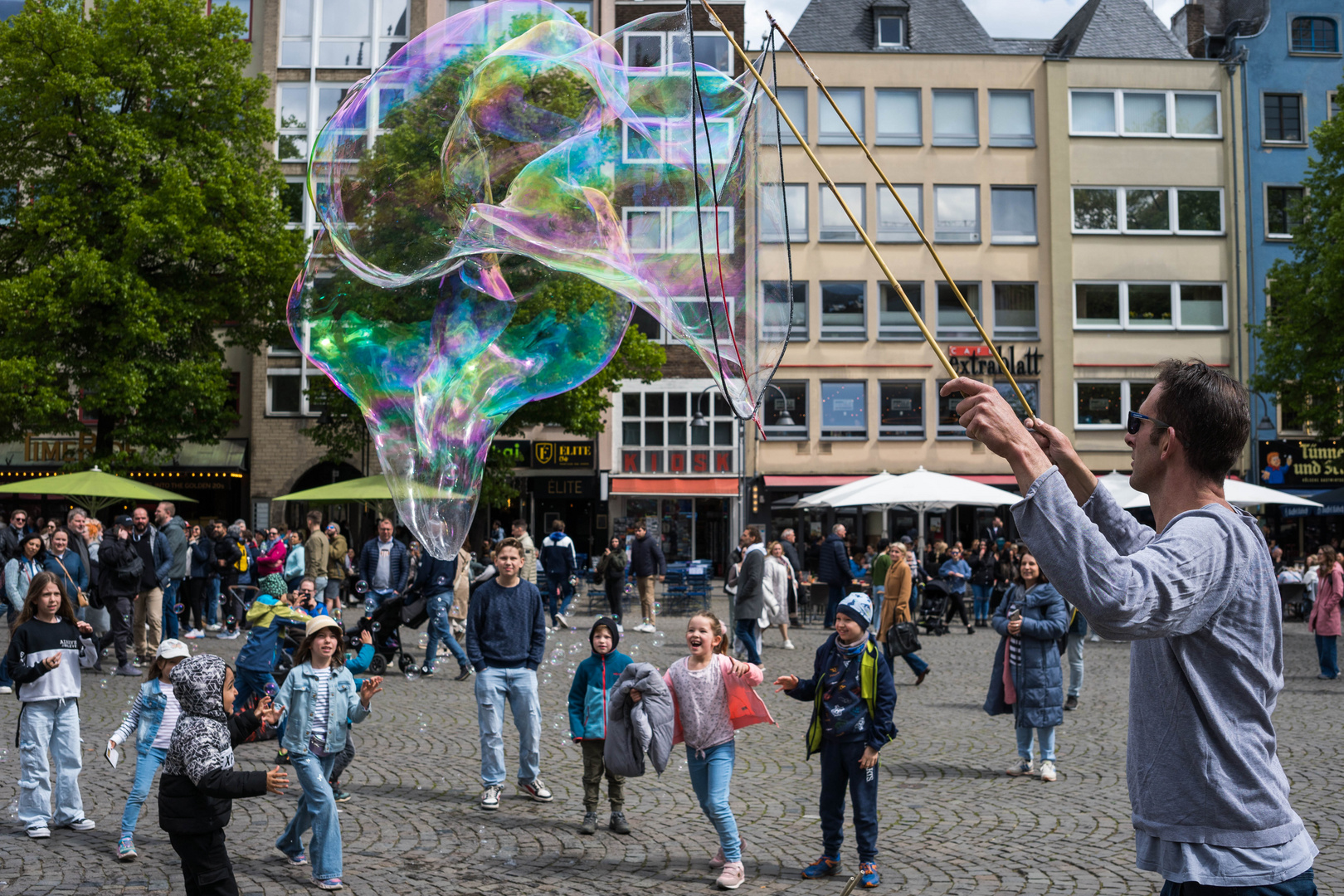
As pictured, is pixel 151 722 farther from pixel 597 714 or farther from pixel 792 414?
pixel 792 414

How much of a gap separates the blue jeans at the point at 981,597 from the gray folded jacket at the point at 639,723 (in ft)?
57.0

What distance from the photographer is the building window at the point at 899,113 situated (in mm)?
38969

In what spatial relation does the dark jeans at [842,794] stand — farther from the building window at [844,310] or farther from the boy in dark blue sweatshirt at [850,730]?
the building window at [844,310]

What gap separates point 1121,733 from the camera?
1146 centimetres

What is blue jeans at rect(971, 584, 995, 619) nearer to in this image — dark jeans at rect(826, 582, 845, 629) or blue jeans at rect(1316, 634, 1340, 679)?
dark jeans at rect(826, 582, 845, 629)

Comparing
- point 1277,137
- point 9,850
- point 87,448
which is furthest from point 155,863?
point 1277,137

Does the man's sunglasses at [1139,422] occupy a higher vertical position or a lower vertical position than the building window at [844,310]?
lower

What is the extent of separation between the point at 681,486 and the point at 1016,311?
1219cm

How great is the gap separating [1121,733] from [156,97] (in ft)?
87.0

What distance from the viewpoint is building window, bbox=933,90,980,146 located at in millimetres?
39000

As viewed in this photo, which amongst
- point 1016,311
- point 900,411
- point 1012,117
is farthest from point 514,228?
point 1012,117

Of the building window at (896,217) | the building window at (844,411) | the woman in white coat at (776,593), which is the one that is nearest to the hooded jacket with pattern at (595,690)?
the woman in white coat at (776,593)

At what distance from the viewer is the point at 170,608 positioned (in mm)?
18266

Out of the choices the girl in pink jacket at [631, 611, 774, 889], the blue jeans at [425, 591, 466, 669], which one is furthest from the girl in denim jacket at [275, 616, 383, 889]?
the blue jeans at [425, 591, 466, 669]
